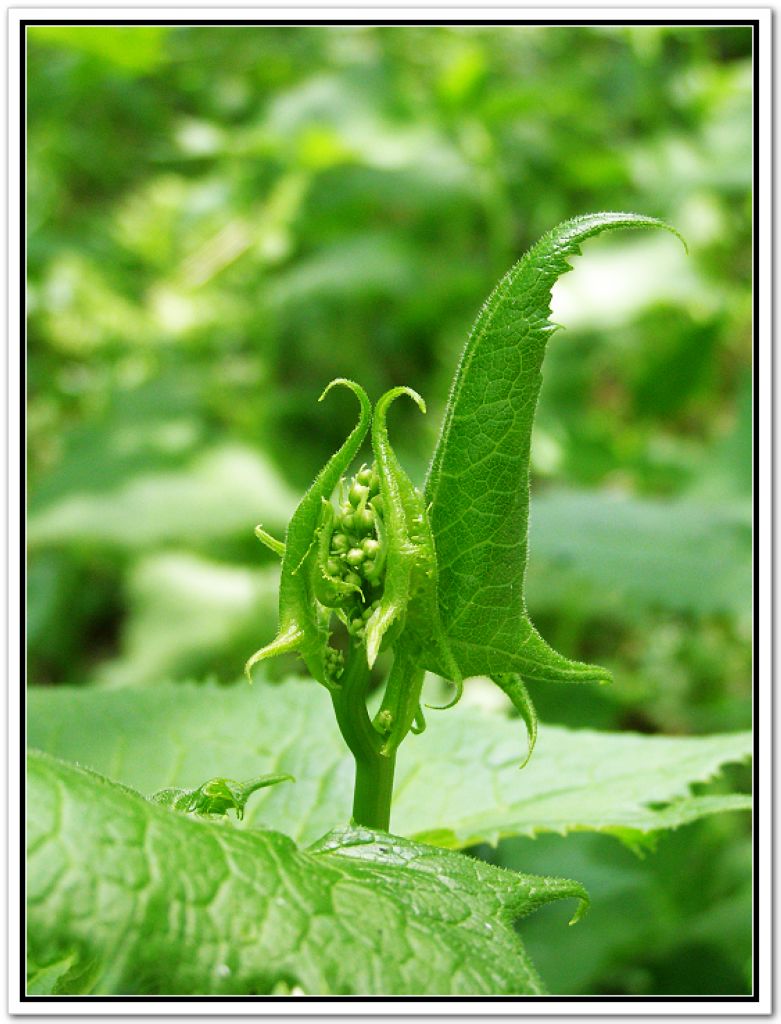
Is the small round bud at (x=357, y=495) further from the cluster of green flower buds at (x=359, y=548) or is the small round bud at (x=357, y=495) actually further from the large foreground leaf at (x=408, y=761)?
the large foreground leaf at (x=408, y=761)

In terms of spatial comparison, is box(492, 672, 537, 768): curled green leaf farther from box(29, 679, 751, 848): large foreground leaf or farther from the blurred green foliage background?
the blurred green foliage background

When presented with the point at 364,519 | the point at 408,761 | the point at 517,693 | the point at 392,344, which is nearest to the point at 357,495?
the point at 364,519

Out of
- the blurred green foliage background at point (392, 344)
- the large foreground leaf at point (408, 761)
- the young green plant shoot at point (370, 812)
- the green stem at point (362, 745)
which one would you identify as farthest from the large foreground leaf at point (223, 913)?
the blurred green foliage background at point (392, 344)

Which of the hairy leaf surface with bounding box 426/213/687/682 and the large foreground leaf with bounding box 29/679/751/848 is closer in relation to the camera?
the hairy leaf surface with bounding box 426/213/687/682

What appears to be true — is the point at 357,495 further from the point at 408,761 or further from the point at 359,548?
the point at 408,761

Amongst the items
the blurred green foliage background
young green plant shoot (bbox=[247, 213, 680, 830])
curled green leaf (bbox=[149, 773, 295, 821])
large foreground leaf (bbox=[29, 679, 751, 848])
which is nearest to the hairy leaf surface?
young green plant shoot (bbox=[247, 213, 680, 830])

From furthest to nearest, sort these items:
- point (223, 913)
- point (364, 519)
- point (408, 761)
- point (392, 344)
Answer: point (392, 344) < point (408, 761) < point (364, 519) < point (223, 913)
